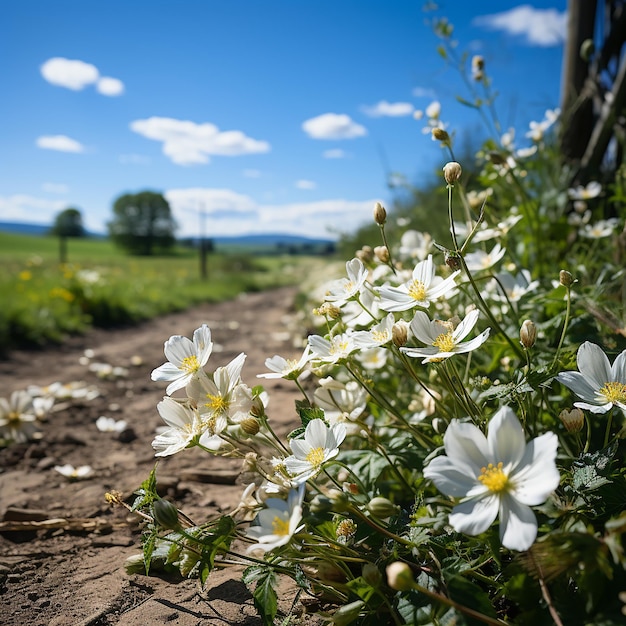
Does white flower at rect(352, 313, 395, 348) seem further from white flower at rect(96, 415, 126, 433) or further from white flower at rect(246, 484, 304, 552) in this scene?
white flower at rect(96, 415, 126, 433)

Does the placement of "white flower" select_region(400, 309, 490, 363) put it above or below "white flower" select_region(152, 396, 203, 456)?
above

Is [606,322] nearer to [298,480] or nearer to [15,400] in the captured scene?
[298,480]

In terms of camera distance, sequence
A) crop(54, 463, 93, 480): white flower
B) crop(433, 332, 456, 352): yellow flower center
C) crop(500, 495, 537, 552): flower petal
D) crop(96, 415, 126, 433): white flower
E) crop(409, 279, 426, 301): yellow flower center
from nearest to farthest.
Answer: crop(500, 495, 537, 552): flower petal, crop(433, 332, 456, 352): yellow flower center, crop(409, 279, 426, 301): yellow flower center, crop(54, 463, 93, 480): white flower, crop(96, 415, 126, 433): white flower

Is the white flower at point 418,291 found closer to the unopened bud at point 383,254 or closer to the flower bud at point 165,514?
the unopened bud at point 383,254

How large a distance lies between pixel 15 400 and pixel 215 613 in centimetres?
157

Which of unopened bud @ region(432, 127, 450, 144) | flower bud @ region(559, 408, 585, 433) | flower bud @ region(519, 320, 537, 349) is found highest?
unopened bud @ region(432, 127, 450, 144)

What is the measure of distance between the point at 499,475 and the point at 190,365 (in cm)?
58

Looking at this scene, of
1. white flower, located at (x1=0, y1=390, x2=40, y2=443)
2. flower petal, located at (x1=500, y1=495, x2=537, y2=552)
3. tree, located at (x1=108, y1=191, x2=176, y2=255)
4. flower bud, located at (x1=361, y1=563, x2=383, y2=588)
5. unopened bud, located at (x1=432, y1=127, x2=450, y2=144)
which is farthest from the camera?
tree, located at (x1=108, y1=191, x2=176, y2=255)

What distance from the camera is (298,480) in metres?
0.85

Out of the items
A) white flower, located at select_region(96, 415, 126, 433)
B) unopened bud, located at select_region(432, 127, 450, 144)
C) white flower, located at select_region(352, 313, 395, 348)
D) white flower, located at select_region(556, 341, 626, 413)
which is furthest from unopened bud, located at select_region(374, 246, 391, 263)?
white flower, located at select_region(96, 415, 126, 433)

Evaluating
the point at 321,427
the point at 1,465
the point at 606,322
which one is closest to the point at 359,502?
the point at 321,427

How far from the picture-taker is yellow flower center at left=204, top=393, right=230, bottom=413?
101cm

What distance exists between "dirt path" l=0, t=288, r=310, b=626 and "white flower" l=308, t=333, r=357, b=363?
20.6 inches

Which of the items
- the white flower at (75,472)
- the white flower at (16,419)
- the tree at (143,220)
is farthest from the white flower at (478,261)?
the tree at (143,220)
